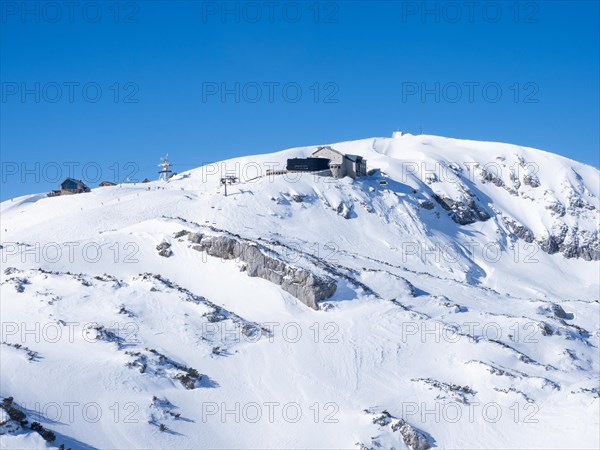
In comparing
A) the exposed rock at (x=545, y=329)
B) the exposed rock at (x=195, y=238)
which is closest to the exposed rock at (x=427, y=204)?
the exposed rock at (x=545, y=329)

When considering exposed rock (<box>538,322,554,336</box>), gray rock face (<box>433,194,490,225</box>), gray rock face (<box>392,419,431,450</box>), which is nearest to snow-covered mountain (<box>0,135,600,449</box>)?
gray rock face (<box>392,419,431,450</box>)

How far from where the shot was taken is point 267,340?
48375 mm

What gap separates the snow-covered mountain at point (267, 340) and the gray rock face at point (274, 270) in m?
0.13

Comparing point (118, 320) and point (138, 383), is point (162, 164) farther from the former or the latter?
point (138, 383)

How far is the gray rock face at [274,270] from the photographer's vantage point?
53991 millimetres

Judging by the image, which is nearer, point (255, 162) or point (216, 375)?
point (216, 375)

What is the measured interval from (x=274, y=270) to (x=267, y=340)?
8.78 metres

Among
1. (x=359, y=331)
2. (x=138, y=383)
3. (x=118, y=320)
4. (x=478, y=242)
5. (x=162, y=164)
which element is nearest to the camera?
(x=138, y=383)

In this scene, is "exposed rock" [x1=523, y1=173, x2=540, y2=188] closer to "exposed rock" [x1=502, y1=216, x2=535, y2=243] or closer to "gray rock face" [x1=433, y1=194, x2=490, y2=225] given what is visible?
"exposed rock" [x1=502, y1=216, x2=535, y2=243]

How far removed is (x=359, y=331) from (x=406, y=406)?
29.6 ft

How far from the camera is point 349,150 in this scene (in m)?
136

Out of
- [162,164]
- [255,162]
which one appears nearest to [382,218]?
[255,162]

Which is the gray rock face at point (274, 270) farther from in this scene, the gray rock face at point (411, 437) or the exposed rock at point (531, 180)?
the exposed rock at point (531, 180)

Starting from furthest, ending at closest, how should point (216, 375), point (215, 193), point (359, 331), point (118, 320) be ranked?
point (215, 193) → point (359, 331) → point (118, 320) → point (216, 375)
